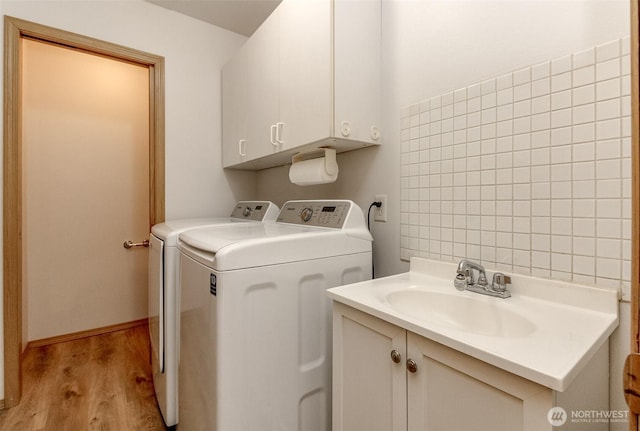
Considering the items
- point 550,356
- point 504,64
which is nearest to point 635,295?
point 550,356

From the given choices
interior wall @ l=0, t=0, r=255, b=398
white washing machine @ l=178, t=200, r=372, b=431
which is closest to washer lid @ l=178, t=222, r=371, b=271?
white washing machine @ l=178, t=200, r=372, b=431

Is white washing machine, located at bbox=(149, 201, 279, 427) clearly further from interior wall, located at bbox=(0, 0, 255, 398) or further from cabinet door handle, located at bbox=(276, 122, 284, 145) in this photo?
interior wall, located at bbox=(0, 0, 255, 398)

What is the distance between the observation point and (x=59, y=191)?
2598mm

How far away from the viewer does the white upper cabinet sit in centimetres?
137

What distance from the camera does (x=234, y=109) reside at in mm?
2238

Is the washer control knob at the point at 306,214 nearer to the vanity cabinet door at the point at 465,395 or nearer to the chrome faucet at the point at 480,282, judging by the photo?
the chrome faucet at the point at 480,282

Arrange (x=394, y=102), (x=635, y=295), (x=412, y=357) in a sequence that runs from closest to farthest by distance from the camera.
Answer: (x=635, y=295), (x=412, y=357), (x=394, y=102)

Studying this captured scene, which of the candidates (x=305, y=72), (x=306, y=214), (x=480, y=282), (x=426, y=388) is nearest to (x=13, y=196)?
(x=306, y=214)

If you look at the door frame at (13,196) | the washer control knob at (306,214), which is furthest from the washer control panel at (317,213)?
the door frame at (13,196)

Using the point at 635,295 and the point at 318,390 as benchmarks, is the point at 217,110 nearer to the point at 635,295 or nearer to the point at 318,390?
the point at 318,390

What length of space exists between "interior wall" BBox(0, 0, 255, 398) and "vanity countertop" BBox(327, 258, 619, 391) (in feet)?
5.53

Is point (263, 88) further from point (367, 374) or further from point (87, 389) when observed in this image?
point (87, 389)

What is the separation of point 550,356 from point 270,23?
1.92 m

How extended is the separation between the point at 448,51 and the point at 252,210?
148 centimetres
